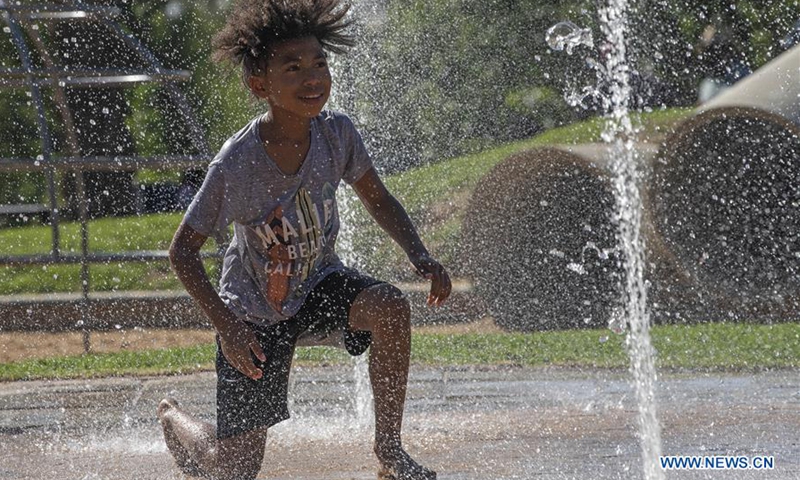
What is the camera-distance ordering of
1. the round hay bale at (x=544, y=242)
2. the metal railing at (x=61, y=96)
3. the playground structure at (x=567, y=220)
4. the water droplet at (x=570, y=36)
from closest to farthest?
the metal railing at (x=61, y=96) < the playground structure at (x=567, y=220) < the round hay bale at (x=544, y=242) < the water droplet at (x=570, y=36)

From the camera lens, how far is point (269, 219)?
3467mm

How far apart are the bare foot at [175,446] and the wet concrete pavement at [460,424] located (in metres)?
0.06

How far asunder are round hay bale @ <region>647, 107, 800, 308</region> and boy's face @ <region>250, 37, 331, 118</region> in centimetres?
446

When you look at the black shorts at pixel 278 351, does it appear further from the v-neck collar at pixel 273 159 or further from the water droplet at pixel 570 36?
the water droplet at pixel 570 36

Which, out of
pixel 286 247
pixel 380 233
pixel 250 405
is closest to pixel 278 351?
pixel 250 405

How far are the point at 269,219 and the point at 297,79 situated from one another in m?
Answer: 0.37

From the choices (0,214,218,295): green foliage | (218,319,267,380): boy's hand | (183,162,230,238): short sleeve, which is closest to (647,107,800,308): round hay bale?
(0,214,218,295): green foliage

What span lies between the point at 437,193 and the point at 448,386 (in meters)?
4.82

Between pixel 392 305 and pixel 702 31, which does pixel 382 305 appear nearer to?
pixel 392 305

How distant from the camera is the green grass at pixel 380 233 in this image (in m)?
9.12

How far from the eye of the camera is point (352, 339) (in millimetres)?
3545

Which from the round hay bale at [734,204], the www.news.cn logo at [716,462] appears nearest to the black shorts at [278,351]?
the www.news.cn logo at [716,462]

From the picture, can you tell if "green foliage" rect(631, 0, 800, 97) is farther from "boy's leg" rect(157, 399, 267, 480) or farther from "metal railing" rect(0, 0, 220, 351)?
"boy's leg" rect(157, 399, 267, 480)

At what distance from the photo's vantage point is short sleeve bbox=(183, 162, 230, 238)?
134 inches
